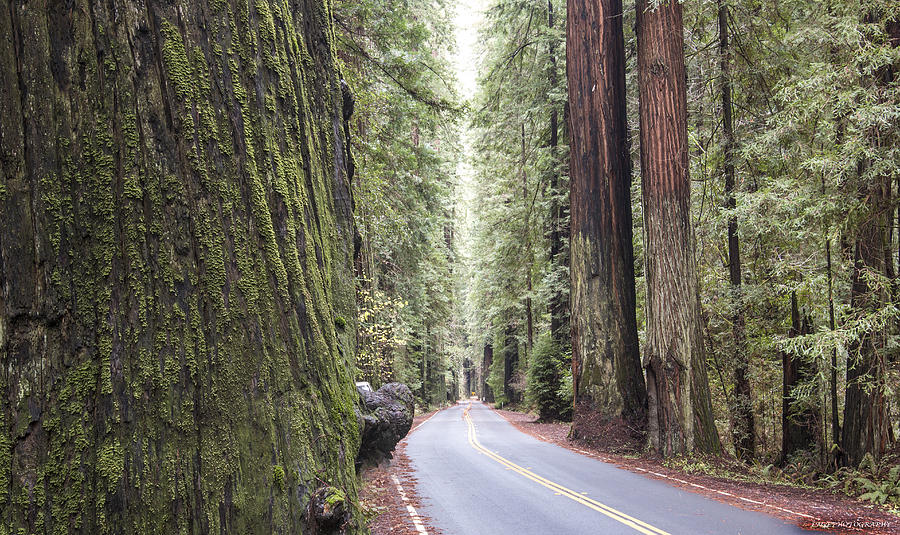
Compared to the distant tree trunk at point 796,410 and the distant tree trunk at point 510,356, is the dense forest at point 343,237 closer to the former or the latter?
the distant tree trunk at point 796,410

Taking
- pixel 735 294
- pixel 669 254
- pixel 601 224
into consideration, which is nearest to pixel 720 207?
pixel 669 254

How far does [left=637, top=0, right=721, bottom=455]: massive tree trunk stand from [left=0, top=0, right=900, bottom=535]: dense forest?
0.18 ft

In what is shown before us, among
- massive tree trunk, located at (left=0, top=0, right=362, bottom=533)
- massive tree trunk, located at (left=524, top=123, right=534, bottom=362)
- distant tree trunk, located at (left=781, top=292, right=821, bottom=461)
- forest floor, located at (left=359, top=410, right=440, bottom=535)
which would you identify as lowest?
forest floor, located at (left=359, top=410, right=440, bottom=535)

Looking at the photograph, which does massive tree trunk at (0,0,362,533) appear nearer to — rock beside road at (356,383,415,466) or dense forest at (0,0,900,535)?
dense forest at (0,0,900,535)

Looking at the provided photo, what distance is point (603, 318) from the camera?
13.8 m

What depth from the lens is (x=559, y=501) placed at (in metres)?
8.25

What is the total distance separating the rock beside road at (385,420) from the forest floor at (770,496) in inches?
176

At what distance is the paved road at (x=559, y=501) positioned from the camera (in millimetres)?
6762

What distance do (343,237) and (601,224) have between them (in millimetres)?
11688

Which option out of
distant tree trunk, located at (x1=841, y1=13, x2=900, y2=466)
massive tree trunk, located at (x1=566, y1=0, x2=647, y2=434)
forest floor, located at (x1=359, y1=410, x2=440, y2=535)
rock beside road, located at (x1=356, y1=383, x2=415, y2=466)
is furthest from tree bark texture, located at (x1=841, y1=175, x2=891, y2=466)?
rock beside road, located at (x1=356, y1=383, x2=415, y2=466)

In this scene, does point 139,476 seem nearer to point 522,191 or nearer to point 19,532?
point 19,532

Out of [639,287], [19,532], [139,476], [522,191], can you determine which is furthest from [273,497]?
[522,191]

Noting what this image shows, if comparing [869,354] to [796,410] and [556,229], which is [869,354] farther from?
[556,229]

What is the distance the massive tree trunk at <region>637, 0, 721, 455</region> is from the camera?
36.2 feet
